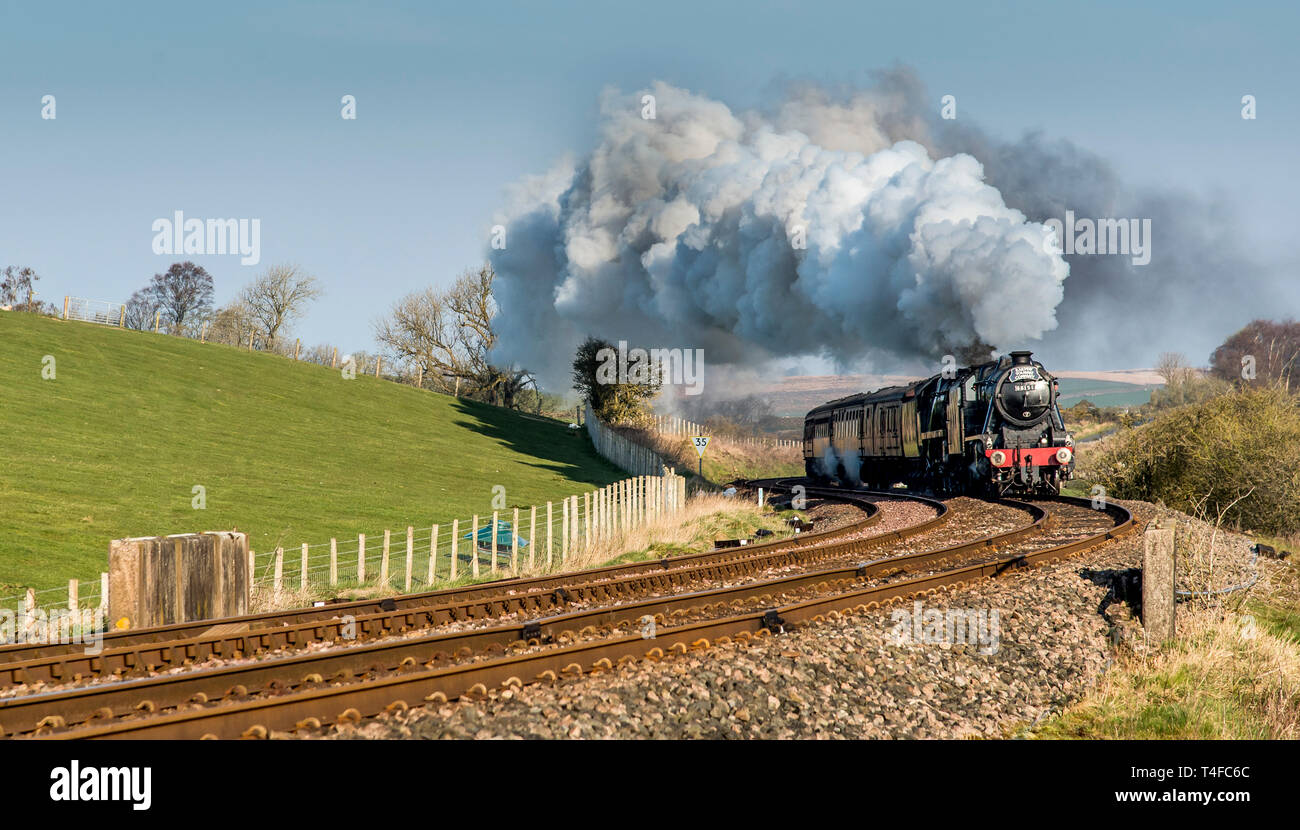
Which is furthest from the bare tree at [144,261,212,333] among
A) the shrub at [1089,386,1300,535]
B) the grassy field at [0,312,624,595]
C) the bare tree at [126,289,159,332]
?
the shrub at [1089,386,1300,535]

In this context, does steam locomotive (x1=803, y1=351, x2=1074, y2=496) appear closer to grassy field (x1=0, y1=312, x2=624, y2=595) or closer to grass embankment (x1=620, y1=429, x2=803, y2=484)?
grassy field (x1=0, y1=312, x2=624, y2=595)

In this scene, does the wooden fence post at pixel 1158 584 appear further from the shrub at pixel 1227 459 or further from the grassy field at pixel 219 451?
the grassy field at pixel 219 451

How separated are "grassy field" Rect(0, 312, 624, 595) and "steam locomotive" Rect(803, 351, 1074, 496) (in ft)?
45.1

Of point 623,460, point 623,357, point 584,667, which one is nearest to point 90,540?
point 584,667

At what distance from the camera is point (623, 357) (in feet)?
198

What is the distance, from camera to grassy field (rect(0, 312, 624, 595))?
2427 centimetres

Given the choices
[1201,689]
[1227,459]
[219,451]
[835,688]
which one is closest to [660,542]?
[1201,689]

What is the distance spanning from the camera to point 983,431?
26.5m

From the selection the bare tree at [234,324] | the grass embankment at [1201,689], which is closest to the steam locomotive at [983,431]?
the grass embankment at [1201,689]

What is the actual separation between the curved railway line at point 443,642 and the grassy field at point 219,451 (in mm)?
10587

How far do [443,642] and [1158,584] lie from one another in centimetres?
729

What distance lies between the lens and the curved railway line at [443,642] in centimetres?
639

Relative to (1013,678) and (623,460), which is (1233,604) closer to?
(1013,678)
